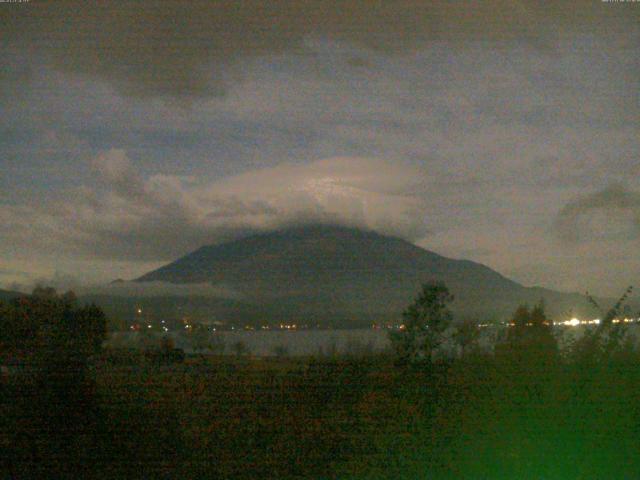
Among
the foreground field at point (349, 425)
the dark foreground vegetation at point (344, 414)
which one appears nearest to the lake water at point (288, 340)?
the dark foreground vegetation at point (344, 414)

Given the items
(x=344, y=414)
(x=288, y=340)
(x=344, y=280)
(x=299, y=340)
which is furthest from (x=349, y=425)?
(x=344, y=280)

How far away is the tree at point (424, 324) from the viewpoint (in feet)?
24.7

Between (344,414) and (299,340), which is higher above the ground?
(299,340)

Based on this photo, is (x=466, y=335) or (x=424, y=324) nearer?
(x=466, y=335)

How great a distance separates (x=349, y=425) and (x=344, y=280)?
29.5 feet

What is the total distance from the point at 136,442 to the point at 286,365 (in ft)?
6.34

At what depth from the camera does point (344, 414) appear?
5.62 metres

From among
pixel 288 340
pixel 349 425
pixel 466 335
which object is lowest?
pixel 349 425

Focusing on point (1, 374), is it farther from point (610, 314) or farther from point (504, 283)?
point (504, 283)

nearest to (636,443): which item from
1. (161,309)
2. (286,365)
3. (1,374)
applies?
(286,365)

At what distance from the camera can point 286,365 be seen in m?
7.03

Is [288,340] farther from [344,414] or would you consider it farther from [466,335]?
[344,414]

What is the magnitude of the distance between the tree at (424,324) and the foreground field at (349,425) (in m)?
1.04

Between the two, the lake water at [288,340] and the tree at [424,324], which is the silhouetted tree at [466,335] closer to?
the tree at [424,324]
